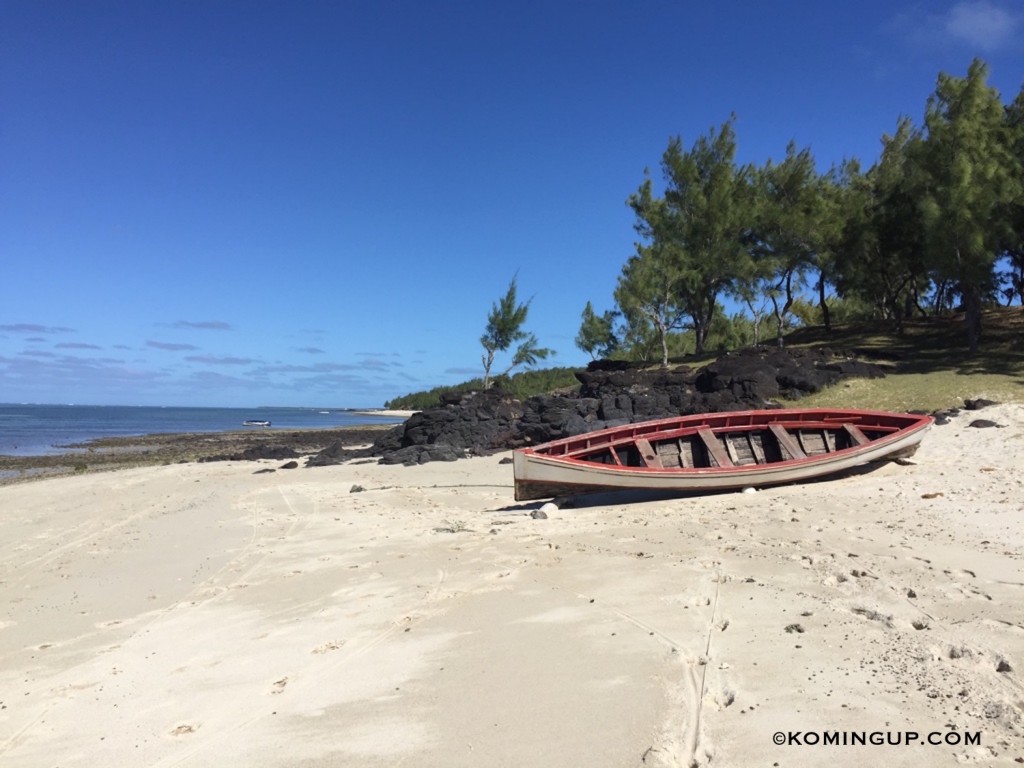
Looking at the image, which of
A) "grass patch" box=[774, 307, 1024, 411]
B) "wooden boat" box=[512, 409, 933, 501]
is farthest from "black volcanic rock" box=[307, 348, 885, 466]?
"wooden boat" box=[512, 409, 933, 501]

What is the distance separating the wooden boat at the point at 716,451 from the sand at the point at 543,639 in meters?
0.69

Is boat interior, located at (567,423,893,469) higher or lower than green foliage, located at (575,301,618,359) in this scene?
lower

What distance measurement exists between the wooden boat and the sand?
69 cm

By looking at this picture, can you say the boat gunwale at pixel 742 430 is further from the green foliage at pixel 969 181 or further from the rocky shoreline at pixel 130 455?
the rocky shoreline at pixel 130 455

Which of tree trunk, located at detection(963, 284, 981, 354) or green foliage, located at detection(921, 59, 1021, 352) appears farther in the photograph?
tree trunk, located at detection(963, 284, 981, 354)

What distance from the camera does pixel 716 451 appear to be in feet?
39.7

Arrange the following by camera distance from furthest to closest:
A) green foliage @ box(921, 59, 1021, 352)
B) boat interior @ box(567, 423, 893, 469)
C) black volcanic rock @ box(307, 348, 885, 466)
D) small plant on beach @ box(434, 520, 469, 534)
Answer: green foliage @ box(921, 59, 1021, 352), black volcanic rock @ box(307, 348, 885, 466), boat interior @ box(567, 423, 893, 469), small plant on beach @ box(434, 520, 469, 534)

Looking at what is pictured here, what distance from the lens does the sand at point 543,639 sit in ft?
11.4

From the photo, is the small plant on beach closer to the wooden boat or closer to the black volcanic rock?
the wooden boat

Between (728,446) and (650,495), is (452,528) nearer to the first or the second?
(650,495)

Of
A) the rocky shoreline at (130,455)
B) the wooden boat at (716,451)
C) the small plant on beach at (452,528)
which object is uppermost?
the rocky shoreline at (130,455)

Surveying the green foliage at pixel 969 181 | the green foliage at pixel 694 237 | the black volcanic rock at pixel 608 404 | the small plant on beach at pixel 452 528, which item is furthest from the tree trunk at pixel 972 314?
the small plant on beach at pixel 452 528

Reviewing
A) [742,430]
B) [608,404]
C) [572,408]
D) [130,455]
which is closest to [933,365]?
[608,404]

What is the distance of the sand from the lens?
11.4ft
